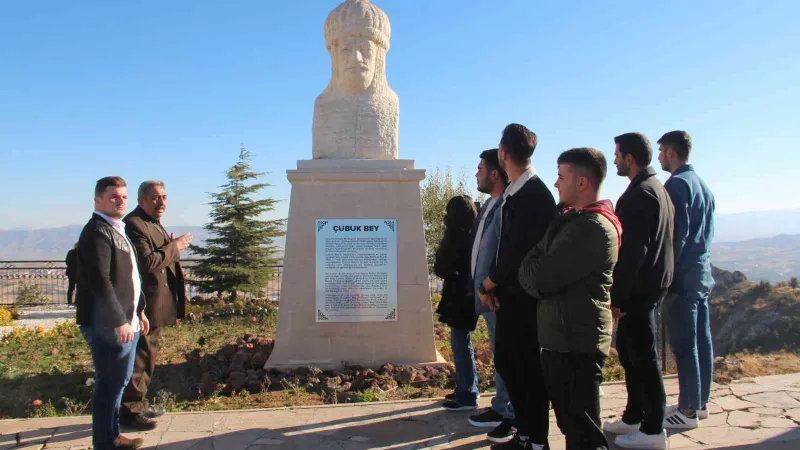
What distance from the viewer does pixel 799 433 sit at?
350cm

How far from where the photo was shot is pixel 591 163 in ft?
8.84

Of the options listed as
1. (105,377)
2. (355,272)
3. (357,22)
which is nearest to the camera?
(105,377)

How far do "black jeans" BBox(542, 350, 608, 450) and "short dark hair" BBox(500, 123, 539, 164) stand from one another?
1.12 metres

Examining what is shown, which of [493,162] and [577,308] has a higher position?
[493,162]

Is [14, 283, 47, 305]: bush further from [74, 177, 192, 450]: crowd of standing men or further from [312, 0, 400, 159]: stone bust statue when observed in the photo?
[74, 177, 192, 450]: crowd of standing men

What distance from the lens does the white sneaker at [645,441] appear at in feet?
10.5

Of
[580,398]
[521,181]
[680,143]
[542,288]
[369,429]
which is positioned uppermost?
[680,143]

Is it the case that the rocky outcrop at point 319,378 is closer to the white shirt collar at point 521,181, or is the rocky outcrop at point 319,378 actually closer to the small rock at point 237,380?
the small rock at point 237,380

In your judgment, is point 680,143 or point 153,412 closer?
point 680,143

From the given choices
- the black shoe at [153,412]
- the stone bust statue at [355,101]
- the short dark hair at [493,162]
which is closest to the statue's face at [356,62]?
the stone bust statue at [355,101]

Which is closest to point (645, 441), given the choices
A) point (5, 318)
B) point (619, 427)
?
point (619, 427)

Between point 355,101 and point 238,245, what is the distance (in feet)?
30.1

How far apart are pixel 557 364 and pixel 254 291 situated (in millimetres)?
12213

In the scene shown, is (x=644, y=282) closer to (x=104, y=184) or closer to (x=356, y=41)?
(x=104, y=184)
